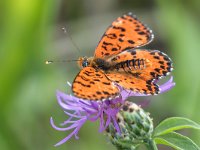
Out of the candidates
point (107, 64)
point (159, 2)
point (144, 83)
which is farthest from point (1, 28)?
point (144, 83)

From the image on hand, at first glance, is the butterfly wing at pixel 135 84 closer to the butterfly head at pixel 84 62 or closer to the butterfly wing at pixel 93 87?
the butterfly wing at pixel 93 87

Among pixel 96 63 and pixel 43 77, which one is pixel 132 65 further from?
pixel 43 77

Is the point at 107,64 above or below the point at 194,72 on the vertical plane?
above

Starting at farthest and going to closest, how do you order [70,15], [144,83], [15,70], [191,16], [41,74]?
[70,15] < [191,16] < [41,74] < [15,70] < [144,83]

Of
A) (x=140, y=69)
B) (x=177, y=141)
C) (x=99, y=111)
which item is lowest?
(x=177, y=141)

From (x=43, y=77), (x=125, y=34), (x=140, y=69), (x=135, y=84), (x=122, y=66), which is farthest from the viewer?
(x=43, y=77)

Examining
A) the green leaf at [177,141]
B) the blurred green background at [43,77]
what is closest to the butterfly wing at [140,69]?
the green leaf at [177,141]

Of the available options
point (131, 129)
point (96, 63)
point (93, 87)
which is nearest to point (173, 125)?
point (131, 129)

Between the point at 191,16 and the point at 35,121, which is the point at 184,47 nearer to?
the point at 191,16
